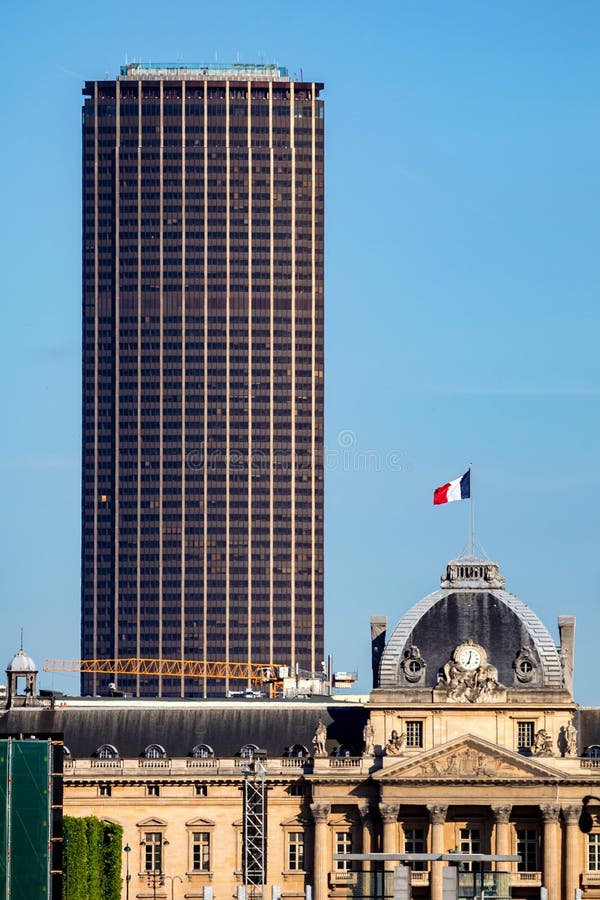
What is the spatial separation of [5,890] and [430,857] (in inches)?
1188

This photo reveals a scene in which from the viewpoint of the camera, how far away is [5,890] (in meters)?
189

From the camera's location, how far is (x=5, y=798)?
191 meters

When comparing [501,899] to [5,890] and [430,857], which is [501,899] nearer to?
[430,857]

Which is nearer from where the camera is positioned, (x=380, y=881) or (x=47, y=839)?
(x=380, y=881)

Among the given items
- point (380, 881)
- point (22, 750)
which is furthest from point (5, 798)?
point (380, 881)

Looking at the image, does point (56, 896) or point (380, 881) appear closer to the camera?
point (380, 881)

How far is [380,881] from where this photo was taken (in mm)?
174250

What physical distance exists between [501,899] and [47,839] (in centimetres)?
2727

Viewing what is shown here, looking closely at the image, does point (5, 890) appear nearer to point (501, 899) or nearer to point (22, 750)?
point (22, 750)

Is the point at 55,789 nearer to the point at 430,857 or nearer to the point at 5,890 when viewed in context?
the point at 5,890

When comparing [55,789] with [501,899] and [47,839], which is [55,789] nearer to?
[47,839]

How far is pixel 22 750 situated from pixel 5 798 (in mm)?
2826

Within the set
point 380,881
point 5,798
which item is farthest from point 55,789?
point 380,881

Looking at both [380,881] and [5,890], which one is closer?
[380,881]
